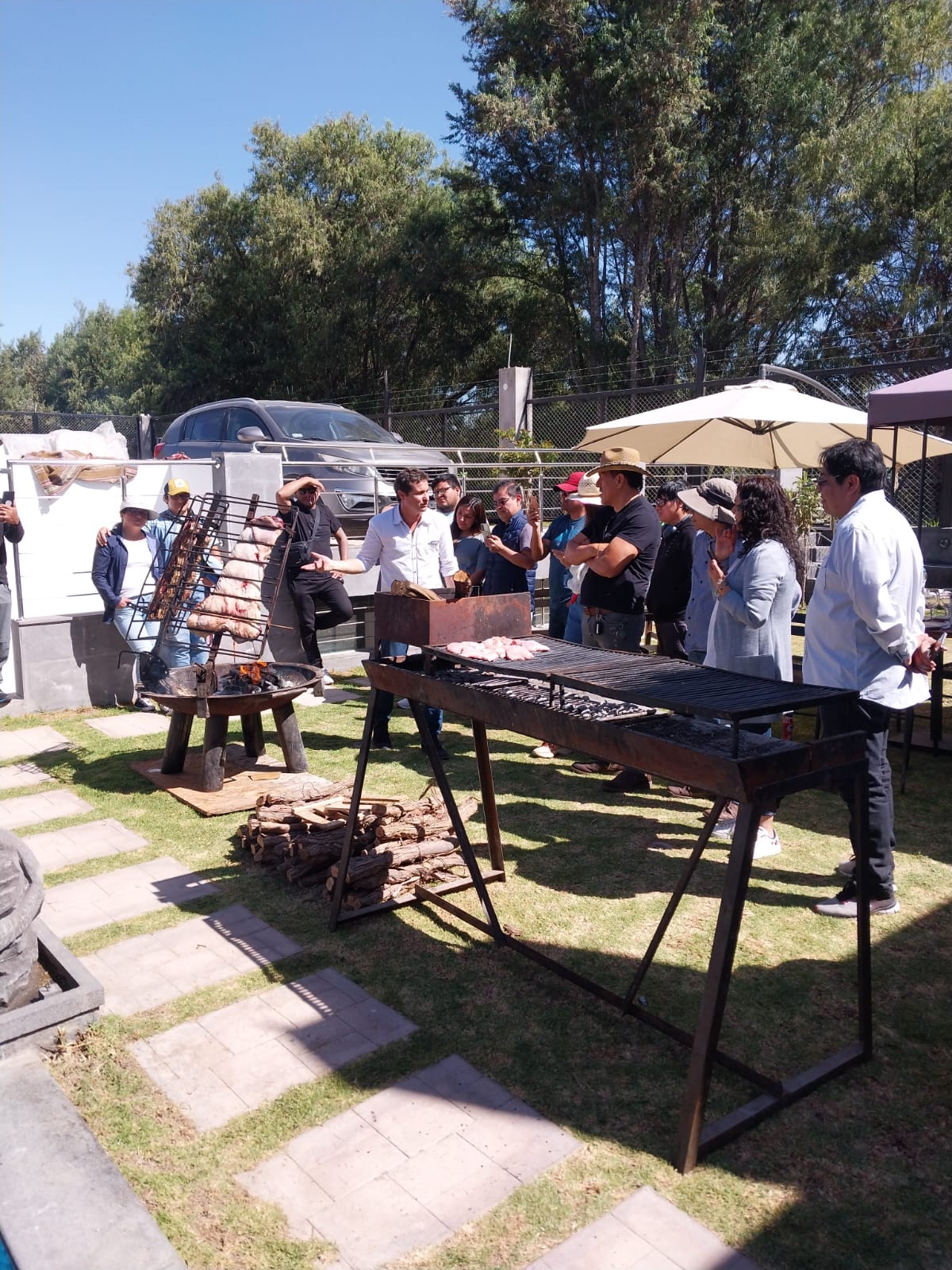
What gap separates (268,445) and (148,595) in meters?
→ 2.51

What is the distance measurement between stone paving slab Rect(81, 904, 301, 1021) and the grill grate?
1.50m

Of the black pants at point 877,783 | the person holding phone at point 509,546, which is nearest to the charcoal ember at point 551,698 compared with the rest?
the black pants at point 877,783

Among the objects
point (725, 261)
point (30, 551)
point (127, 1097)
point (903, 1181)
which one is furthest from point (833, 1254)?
point (725, 261)

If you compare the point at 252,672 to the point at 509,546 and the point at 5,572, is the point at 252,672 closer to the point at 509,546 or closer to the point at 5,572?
the point at 509,546

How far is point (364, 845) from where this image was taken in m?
4.83

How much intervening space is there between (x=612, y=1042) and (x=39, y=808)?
13.7ft

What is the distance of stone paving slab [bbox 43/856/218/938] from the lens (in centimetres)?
443

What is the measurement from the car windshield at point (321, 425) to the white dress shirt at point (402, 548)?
15.4 feet

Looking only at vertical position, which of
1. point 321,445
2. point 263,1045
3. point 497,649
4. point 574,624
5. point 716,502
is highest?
point 321,445

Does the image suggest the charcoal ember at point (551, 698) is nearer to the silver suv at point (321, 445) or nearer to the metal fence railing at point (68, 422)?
the silver suv at point (321, 445)

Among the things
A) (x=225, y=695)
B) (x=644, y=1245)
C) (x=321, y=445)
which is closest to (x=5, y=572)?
(x=225, y=695)

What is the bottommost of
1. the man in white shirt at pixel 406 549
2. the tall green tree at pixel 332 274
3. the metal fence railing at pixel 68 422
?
the man in white shirt at pixel 406 549

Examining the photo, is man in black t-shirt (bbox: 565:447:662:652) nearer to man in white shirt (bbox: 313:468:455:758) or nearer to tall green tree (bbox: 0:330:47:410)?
man in white shirt (bbox: 313:468:455:758)

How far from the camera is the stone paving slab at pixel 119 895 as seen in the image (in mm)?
4426
